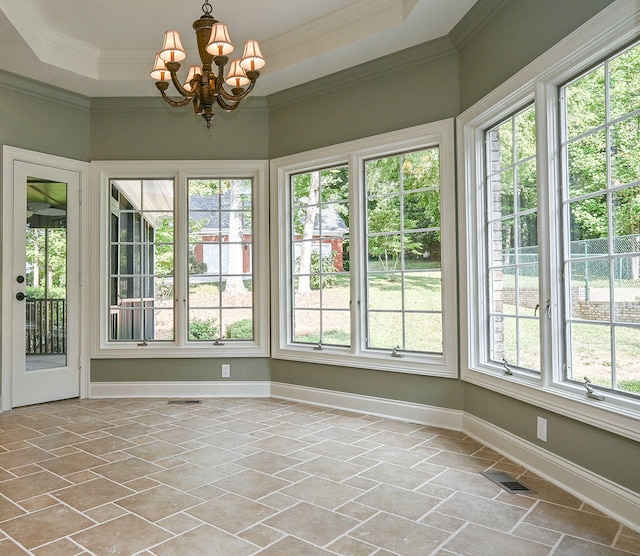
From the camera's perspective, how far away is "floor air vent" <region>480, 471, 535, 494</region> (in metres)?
2.97

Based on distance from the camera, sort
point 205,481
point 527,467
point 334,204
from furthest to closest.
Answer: point 334,204
point 527,467
point 205,481

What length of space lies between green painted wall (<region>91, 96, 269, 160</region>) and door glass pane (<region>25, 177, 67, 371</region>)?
2.25 feet

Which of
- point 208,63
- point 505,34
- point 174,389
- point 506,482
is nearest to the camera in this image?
point 506,482

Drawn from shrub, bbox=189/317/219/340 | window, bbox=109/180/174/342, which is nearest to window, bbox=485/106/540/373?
shrub, bbox=189/317/219/340

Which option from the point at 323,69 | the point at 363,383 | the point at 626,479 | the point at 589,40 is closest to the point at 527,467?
the point at 626,479

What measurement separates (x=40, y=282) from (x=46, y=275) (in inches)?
3.4

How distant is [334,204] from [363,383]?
170 cm

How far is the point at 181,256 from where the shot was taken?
220 inches

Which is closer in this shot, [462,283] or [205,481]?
[205,481]

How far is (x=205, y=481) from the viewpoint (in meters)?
3.12

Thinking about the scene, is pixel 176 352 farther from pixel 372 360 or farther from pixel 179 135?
pixel 179 135

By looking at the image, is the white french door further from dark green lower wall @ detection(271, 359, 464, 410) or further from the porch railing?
A: dark green lower wall @ detection(271, 359, 464, 410)

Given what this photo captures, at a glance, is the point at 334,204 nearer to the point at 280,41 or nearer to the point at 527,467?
the point at 280,41

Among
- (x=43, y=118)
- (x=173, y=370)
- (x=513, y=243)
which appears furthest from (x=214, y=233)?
(x=513, y=243)
